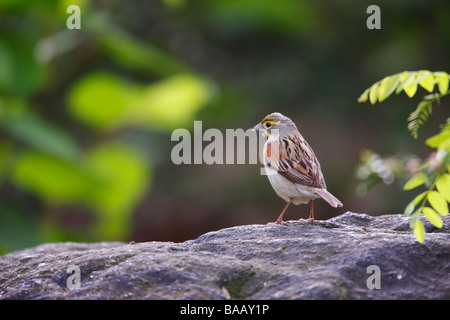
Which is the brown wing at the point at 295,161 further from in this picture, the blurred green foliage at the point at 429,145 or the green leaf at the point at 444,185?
the green leaf at the point at 444,185

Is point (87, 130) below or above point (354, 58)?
below

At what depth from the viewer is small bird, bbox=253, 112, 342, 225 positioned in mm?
5031

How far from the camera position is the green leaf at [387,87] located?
340 centimetres

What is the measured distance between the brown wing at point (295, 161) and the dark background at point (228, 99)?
3.79 meters

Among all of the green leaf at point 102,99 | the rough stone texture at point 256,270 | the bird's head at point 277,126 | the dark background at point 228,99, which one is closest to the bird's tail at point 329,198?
the rough stone texture at point 256,270

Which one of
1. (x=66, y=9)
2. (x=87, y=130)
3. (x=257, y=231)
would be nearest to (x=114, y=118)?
(x=66, y=9)

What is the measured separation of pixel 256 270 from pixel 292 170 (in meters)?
1.69

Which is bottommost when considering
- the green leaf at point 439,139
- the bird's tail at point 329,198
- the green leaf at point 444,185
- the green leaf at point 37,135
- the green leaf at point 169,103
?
the green leaf at point 444,185

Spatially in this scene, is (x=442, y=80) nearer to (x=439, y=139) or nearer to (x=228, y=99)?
A: (x=439, y=139)

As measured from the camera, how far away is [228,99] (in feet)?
39.7

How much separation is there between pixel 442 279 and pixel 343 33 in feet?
36.6

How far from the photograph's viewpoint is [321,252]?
3744mm

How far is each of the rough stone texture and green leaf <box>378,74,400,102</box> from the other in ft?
2.75
